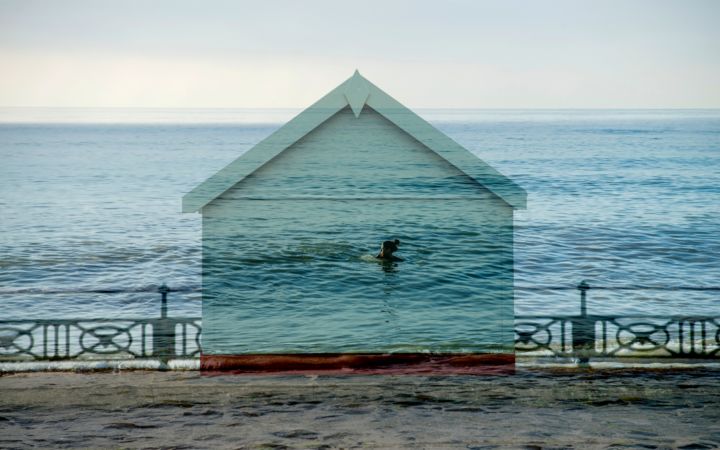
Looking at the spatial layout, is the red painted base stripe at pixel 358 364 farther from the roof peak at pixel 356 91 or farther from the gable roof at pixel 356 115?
the roof peak at pixel 356 91

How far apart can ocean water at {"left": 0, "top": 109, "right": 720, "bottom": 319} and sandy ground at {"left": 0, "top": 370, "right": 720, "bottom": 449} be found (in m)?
1.86

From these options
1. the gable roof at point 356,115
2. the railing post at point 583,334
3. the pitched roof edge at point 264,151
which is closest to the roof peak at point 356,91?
the gable roof at point 356,115

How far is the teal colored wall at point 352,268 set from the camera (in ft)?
56.9

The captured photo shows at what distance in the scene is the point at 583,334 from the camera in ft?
68.3

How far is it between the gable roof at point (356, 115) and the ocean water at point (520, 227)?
217 cm

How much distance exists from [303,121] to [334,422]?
810 cm

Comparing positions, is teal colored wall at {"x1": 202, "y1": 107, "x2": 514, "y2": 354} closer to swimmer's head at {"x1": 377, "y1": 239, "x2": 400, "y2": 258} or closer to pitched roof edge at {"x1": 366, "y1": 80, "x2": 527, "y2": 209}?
pitched roof edge at {"x1": 366, "y1": 80, "x2": 527, "y2": 209}

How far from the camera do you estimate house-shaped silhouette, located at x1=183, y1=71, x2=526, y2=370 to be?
1559 cm

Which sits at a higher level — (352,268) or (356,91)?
(356,91)

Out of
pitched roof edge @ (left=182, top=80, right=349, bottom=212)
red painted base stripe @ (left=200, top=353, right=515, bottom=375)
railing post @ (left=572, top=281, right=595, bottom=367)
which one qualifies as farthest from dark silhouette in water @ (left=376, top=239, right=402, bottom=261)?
red painted base stripe @ (left=200, top=353, right=515, bottom=375)

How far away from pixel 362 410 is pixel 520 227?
45.7 m

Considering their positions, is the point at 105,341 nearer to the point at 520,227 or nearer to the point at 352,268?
the point at 352,268

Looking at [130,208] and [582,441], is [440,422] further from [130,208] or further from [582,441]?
[130,208]

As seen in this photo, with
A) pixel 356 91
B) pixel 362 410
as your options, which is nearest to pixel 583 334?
pixel 356 91
